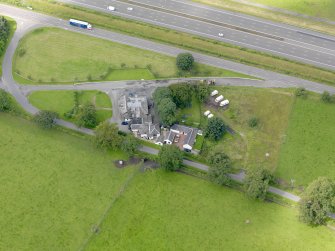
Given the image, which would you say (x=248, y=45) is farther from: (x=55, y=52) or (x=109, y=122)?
(x=55, y=52)

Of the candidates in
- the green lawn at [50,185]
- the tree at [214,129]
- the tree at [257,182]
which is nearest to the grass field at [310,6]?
the tree at [214,129]

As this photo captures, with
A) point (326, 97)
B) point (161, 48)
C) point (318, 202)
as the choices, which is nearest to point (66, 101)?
point (161, 48)

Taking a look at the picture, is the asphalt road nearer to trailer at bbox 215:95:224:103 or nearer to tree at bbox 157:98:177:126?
trailer at bbox 215:95:224:103

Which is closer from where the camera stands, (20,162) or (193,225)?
(193,225)

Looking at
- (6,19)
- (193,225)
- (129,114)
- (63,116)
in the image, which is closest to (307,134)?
(193,225)

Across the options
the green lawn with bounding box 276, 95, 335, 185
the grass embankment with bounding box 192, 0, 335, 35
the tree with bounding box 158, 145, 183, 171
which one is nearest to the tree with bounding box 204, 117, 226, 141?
the tree with bounding box 158, 145, 183, 171

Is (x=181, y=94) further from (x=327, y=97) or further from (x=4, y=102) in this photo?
(x=4, y=102)
